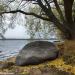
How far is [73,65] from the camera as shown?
46.9 ft

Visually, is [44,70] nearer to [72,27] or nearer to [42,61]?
[42,61]

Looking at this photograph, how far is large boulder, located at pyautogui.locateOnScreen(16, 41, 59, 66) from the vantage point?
50.0ft

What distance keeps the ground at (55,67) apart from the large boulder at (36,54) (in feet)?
0.91

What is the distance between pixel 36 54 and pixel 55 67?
1680 millimetres

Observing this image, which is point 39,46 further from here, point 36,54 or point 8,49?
point 8,49

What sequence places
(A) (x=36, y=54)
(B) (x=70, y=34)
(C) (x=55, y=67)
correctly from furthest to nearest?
(B) (x=70, y=34), (A) (x=36, y=54), (C) (x=55, y=67)

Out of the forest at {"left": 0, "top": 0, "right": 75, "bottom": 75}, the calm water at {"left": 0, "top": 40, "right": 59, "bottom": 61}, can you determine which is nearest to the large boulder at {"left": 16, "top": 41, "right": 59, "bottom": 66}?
the forest at {"left": 0, "top": 0, "right": 75, "bottom": 75}

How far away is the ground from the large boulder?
0.28 meters

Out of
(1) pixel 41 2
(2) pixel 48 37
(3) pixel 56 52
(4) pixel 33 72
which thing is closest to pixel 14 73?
(4) pixel 33 72

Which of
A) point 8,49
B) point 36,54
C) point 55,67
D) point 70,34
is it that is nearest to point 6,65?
point 36,54

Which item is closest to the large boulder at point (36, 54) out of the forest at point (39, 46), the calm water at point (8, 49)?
the forest at point (39, 46)

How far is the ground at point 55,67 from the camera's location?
43.8ft

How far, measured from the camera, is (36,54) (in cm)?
1538

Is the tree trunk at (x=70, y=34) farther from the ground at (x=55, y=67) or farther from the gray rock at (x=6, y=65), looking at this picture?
the gray rock at (x=6, y=65)
